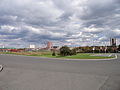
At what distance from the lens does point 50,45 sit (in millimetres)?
85375

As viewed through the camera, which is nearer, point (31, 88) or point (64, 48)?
point (31, 88)

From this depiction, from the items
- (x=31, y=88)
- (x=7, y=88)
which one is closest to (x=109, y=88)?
(x=31, y=88)

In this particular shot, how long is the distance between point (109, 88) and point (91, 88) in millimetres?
796

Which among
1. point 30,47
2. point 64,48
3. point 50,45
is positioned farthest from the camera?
point 50,45

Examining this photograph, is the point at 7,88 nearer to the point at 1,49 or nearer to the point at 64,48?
the point at 64,48

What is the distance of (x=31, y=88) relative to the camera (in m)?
4.88

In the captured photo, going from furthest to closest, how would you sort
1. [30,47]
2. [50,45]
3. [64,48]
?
1. [50,45]
2. [30,47]
3. [64,48]

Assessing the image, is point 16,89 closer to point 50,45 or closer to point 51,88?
point 51,88

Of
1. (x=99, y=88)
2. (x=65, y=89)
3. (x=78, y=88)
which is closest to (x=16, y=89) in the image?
(x=65, y=89)

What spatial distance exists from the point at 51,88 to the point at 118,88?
9.97ft

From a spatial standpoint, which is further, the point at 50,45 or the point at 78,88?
the point at 50,45

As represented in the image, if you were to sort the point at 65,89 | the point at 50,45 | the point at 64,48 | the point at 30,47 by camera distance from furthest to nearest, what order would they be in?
1. the point at 50,45
2. the point at 30,47
3. the point at 64,48
4. the point at 65,89

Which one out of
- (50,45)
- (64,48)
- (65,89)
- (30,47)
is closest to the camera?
(65,89)

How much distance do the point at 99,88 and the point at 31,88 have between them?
3129 millimetres
